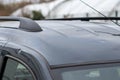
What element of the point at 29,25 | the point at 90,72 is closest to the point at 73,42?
the point at 90,72

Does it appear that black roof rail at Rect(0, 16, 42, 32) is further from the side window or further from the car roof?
the side window

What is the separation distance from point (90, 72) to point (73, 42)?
0.27 metres

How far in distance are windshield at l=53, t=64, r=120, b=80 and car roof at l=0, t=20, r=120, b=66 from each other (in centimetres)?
5

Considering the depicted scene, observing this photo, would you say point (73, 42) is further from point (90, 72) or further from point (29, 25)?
point (29, 25)

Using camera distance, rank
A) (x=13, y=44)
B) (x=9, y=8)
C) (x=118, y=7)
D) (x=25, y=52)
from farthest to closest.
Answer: (x=9, y=8) < (x=118, y=7) < (x=13, y=44) < (x=25, y=52)

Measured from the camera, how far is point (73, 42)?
3.51 metres

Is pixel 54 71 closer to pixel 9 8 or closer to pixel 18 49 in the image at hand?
pixel 18 49

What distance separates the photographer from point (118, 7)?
2683 centimetres

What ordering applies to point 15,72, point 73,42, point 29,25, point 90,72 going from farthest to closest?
point 29,25 → point 15,72 → point 73,42 → point 90,72

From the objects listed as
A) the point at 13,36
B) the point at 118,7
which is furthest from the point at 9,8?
the point at 13,36

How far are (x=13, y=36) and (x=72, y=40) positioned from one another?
53 cm

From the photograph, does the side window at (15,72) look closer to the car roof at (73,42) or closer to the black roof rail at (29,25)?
the car roof at (73,42)

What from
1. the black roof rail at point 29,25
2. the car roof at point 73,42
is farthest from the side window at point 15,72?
the black roof rail at point 29,25

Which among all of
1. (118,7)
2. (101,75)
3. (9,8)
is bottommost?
(9,8)
